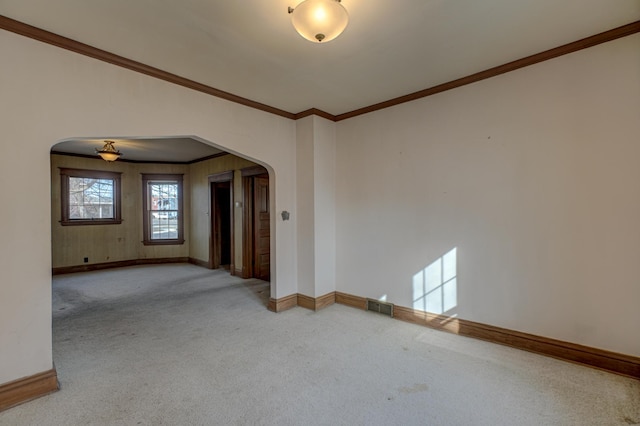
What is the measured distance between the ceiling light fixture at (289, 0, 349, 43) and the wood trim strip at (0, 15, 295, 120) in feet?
5.79

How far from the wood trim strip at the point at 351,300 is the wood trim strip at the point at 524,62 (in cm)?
260

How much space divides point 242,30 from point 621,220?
11.3ft

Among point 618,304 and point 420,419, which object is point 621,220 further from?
point 420,419

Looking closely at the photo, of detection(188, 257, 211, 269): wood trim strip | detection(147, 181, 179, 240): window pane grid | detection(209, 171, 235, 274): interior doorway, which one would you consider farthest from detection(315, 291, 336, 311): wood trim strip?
detection(147, 181, 179, 240): window pane grid

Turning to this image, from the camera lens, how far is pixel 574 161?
256cm

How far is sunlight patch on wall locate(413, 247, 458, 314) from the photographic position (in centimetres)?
324

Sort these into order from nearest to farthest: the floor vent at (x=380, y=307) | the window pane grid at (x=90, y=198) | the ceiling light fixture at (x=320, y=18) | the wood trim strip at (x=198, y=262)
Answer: the ceiling light fixture at (x=320, y=18)
the floor vent at (x=380, y=307)
the window pane grid at (x=90, y=198)
the wood trim strip at (x=198, y=262)

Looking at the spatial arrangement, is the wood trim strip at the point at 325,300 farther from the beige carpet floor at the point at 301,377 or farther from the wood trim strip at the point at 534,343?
the wood trim strip at the point at 534,343

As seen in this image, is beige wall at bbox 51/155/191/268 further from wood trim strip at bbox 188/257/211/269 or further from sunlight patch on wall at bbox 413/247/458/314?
sunlight patch on wall at bbox 413/247/458/314

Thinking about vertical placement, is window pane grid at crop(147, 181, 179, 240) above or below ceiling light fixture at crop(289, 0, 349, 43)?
below

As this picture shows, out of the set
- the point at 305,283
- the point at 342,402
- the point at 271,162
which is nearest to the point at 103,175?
the point at 271,162

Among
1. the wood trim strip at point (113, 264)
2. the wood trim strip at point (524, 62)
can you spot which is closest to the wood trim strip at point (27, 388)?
the wood trim strip at point (524, 62)

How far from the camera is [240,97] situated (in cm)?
358

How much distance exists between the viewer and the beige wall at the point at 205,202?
6.23m
